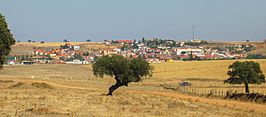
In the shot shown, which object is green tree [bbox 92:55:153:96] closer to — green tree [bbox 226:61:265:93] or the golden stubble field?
the golden stubble field

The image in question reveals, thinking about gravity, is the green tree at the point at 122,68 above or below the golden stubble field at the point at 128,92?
above

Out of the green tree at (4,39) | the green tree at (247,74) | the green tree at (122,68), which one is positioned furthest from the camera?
the green tree at (247,74)

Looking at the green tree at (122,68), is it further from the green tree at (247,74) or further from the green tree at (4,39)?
the green tree at (247,74)

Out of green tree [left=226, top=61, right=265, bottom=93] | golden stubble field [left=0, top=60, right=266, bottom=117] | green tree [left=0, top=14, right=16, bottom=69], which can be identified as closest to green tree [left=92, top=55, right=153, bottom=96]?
golden stubble field [left=0, top=60, right=266, bottom=117]

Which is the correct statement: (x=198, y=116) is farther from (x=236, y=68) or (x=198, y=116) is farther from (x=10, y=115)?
(x=236, y=68)

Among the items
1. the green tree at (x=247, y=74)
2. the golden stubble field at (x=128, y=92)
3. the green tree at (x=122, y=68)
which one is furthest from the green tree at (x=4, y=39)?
the green tree at (x=247, y=74)

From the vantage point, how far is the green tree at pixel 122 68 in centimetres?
5525

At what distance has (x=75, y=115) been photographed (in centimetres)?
3041

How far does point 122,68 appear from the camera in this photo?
5522 centimetres

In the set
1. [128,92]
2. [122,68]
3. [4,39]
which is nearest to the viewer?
[4,39]

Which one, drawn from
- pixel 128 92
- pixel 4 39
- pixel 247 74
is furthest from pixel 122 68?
pixel 247 74

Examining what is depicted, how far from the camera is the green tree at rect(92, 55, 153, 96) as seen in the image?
55250 millimetres

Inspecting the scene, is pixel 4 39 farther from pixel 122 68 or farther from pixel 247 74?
pixel 247 74

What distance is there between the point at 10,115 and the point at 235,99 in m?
40.5
